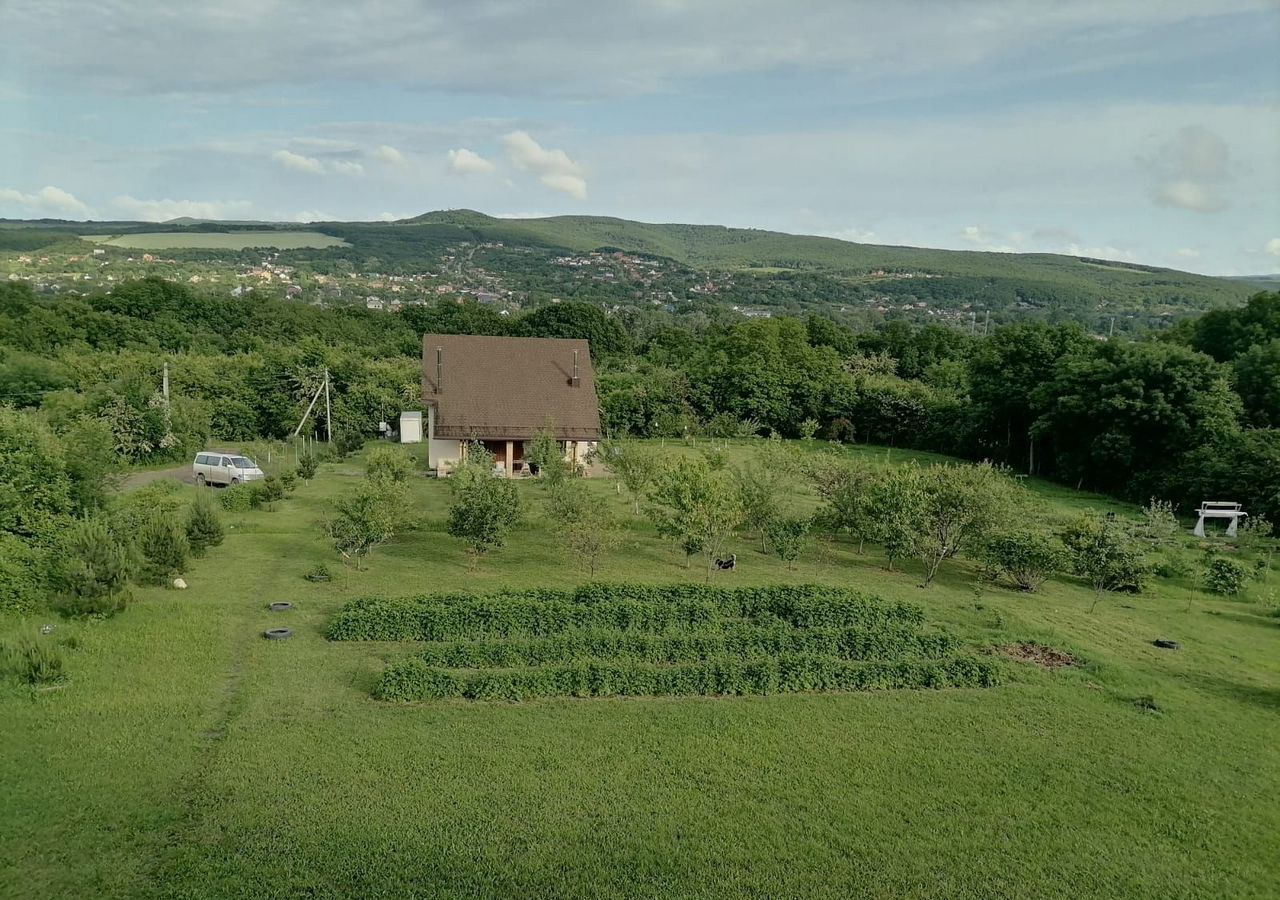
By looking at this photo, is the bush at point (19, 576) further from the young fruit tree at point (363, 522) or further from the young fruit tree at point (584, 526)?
the young fruit tree at point (584, 526)

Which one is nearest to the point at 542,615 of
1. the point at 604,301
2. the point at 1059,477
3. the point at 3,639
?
the point at 3,639

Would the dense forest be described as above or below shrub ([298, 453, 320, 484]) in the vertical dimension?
above

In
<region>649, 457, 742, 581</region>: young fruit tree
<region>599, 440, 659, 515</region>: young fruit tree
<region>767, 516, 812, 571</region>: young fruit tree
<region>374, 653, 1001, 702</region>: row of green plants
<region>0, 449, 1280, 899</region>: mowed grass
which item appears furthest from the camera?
<region>599, 440, 659, 515</region>: young fruit tree

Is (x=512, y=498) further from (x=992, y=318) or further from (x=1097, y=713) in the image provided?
(x=992, y=318)

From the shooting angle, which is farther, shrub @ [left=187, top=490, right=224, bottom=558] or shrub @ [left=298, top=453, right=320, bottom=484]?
shrub @ [left=298, top=453, right=320, bottom=484]

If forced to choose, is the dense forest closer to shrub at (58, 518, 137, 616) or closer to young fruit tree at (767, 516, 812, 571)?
shrub at (58, 518, 137, 616)

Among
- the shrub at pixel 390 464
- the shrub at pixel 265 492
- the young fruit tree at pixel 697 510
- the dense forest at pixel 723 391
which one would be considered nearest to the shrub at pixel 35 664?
the dense forest at pixel 723 391

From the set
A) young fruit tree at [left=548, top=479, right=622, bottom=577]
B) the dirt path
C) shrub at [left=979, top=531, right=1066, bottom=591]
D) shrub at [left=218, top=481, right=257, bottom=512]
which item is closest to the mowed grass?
shrub at [left=979, top=531, right=1066, bottom=591]
